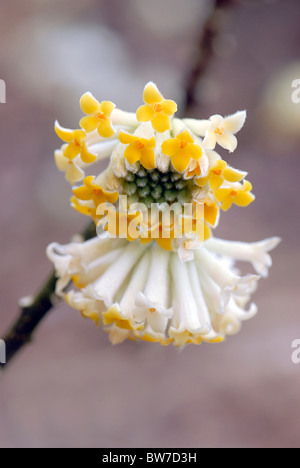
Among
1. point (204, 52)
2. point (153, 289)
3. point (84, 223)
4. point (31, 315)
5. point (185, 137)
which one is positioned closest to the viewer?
point (185, 137)

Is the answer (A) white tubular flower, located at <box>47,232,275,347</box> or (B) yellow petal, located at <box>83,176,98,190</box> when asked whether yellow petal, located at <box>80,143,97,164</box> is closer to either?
(B) yellow petal, located at <box>83,176,98,190</box>

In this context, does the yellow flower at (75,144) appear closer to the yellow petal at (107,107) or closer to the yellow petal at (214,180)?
the yellow petal at (107,107)

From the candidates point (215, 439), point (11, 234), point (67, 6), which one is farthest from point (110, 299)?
point (67, 6)

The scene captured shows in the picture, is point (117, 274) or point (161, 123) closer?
point (161, 123)

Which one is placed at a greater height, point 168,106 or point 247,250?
point 168,106

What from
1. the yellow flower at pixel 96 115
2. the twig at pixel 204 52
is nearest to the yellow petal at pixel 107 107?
the yellow flower at pixel 96 115

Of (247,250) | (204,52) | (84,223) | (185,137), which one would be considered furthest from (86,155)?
(84,223)

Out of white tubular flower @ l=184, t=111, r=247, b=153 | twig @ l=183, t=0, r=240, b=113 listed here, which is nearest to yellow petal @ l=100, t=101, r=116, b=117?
white tubular flower @ l=184, t=111, r=247, b=153

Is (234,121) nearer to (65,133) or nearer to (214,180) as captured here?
(214,180)
